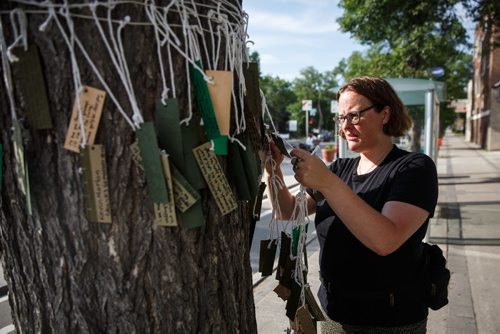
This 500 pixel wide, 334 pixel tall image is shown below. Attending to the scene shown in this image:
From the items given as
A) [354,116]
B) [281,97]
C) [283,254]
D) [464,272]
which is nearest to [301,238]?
[283,254]

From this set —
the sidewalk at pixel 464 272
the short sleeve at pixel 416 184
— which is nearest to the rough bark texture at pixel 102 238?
the short sleeve at pixel 416 184

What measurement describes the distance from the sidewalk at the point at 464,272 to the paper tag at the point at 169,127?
2705 mm

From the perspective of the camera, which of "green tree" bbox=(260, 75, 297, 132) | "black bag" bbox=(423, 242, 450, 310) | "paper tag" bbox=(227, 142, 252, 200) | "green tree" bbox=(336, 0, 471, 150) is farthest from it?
"green tree" bbox=(260, 75, 297, 132)

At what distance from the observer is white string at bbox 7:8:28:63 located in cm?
77

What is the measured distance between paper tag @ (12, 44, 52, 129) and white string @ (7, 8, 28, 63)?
0.5 inches

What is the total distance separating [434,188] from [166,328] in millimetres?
1068

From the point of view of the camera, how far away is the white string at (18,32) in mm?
766

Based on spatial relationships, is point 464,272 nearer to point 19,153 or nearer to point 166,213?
point 166,213

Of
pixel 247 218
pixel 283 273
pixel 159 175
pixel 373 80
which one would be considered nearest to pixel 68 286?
pixel 159 175

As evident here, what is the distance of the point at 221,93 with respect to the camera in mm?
922

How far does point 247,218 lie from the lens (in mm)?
1187

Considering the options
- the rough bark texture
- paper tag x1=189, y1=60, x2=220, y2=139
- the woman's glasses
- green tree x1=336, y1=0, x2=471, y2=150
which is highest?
green tree x1=336, y1=0, x2=471, y2=150

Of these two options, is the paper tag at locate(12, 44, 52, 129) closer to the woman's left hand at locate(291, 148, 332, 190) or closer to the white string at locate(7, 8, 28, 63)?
the white string at locate(7, 8, 28, 63)

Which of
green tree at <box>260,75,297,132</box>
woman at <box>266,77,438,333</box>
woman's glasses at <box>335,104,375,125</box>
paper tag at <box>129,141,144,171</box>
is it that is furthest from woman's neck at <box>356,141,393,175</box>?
green tree at <box>260,75,297,132</box>
